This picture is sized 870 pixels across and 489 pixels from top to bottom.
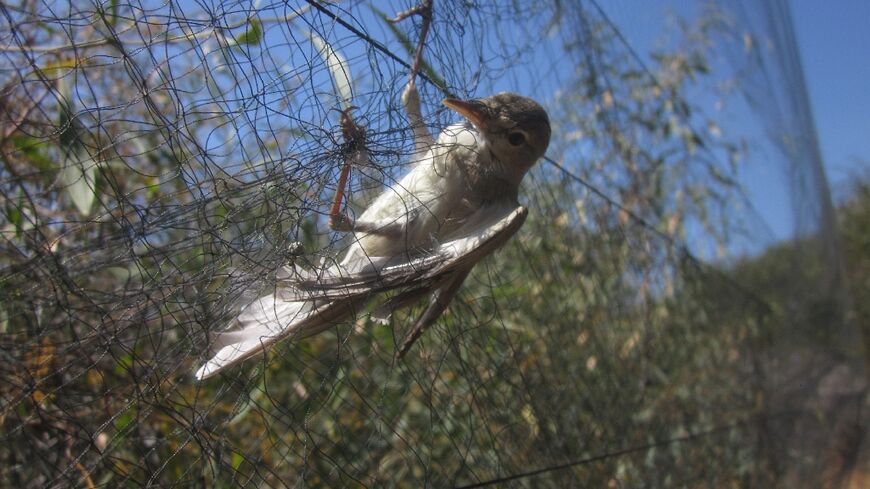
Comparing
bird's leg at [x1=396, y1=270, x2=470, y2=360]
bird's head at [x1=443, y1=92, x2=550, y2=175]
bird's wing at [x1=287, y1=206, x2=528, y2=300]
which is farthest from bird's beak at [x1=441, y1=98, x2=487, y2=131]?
bird's leg at [x1=396, y1=270, x2=470, y2=360]

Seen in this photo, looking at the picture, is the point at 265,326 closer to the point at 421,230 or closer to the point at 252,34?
the point at 421,230

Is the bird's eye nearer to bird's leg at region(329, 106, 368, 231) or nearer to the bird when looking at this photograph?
the bird

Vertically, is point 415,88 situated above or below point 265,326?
above

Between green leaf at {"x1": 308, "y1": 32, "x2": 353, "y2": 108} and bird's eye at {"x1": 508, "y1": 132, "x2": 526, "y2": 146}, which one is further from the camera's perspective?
bird's eye at {"x1": 508, "y1": 132, "x2": 526, "y2": 146}

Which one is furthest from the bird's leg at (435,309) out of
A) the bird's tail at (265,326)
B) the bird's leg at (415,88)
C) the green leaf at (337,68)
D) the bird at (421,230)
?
the green leaf at (337,68)

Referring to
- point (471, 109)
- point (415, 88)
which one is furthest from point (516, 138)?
point (415, 88)
